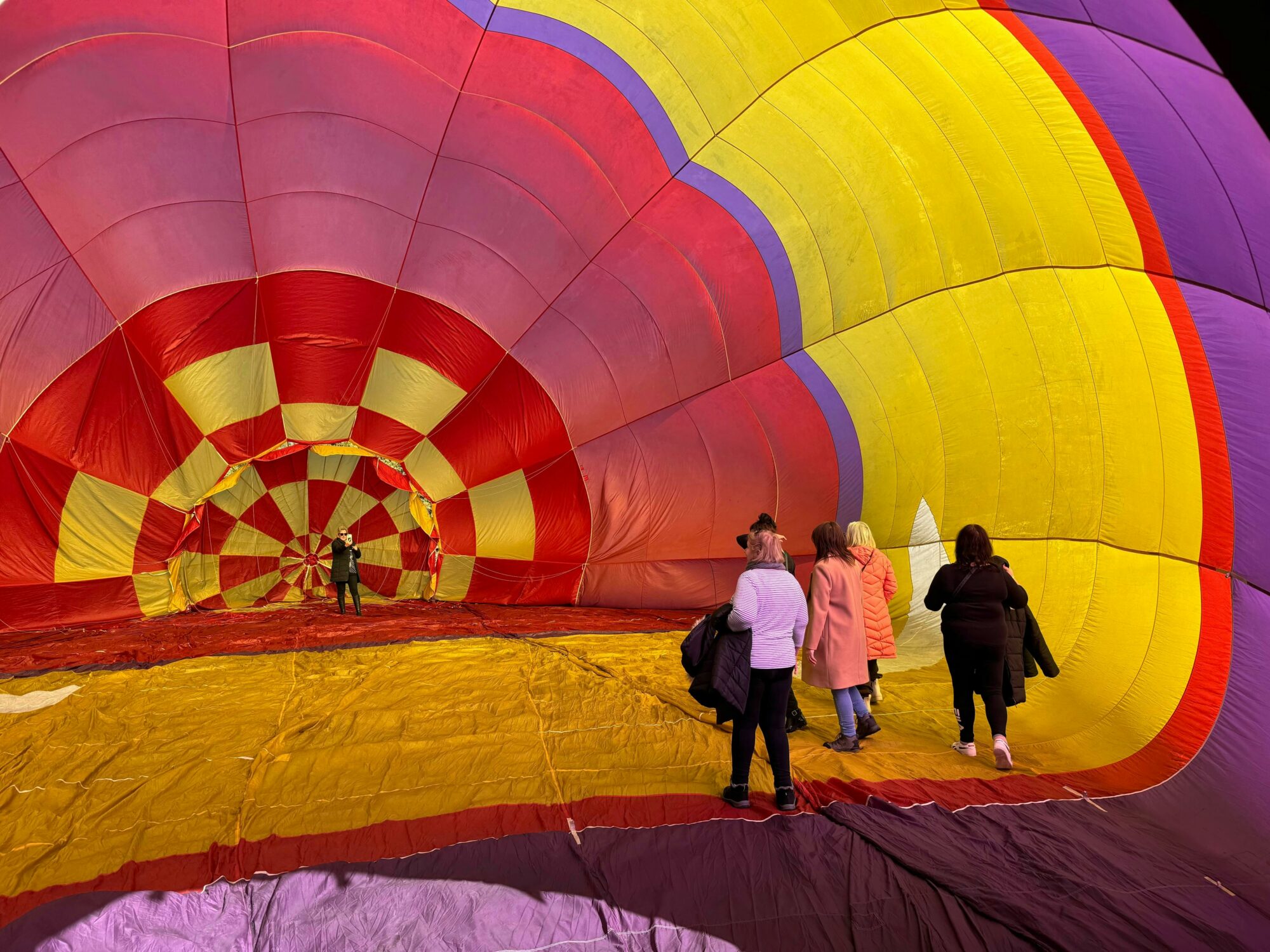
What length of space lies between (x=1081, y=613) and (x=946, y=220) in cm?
263

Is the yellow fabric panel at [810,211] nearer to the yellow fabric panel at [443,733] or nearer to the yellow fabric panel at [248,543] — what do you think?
the yellow fabric panel at [443,733]

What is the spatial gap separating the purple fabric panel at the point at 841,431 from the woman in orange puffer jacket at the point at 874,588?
7.00 ft

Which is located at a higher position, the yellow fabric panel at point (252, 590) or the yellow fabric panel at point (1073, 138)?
the yellow fabric panel at point (1073, 138)

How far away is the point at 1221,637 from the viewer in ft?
14.0

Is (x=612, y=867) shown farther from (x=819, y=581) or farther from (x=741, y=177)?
(x=741, y=177)

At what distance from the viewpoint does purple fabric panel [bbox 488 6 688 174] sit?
18.4 ft

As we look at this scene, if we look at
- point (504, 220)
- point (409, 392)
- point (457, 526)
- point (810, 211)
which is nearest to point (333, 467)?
point (457, 526)

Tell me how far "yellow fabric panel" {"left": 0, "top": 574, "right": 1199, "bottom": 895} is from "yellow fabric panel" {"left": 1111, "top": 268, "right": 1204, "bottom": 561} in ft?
0.66

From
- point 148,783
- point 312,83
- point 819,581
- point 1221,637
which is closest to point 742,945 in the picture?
point 819,581

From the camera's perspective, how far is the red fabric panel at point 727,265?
21.2ft

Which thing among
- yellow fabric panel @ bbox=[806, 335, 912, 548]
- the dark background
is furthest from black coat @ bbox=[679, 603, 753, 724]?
yellow fabric panel @ bbox=[806, 335, 912, 548]

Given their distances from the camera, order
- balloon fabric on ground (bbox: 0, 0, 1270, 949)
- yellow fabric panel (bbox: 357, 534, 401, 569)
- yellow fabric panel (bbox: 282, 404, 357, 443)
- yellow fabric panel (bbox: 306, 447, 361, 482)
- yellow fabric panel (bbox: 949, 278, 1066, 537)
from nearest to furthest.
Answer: balloon fabric on ground (bbox: 0, 0, 1270, 949), yellow fabric panel (bbox: 949, 278, 1066, 537), yellow fabric panel (bbox: 282, 404, 357, 443), yellow fabric panel (bbox: 306, 447, 361, 482), yellow fabric panel (bbox: 357, 534, 401, 569)

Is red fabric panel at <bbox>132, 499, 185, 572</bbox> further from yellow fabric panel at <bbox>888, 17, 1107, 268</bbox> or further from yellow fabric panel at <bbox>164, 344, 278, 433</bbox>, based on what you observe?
yellow fabric panel at <bbox>888, 17, 1107, 268</bbox>

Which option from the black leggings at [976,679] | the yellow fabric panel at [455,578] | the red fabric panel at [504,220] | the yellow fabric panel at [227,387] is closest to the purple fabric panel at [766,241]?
the red fabric panel at [504,220]
